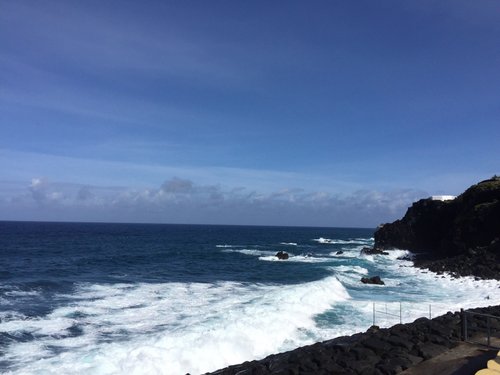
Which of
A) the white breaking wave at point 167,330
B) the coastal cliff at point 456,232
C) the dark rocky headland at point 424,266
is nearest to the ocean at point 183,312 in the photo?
the white breaking wave at point 167,330

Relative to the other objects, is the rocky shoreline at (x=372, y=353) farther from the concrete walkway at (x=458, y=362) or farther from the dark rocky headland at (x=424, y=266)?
the concrete walkway at (x=458, y=362)

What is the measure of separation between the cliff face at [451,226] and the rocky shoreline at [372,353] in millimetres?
31475

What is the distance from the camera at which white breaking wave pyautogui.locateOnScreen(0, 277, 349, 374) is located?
15344mm

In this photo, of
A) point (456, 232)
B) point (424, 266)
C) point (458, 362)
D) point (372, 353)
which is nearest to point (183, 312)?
point (372, 353)

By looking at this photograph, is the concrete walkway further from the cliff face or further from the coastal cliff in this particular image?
the cliff face

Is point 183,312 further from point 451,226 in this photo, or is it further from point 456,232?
point 451,226

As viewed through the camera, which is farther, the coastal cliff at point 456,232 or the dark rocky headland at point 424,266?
the coastal cliff at point 456,232

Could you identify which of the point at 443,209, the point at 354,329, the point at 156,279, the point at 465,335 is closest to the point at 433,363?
the point at 465,335

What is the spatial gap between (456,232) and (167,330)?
41.1m

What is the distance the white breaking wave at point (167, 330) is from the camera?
15344mm

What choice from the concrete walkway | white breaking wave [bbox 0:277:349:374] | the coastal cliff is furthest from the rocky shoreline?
the coastal cliff

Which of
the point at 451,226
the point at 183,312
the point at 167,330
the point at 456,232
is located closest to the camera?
the point at 167,330

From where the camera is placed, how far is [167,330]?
1906 cm

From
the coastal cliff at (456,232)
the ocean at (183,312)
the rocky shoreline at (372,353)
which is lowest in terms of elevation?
the ocean at (183,312)
